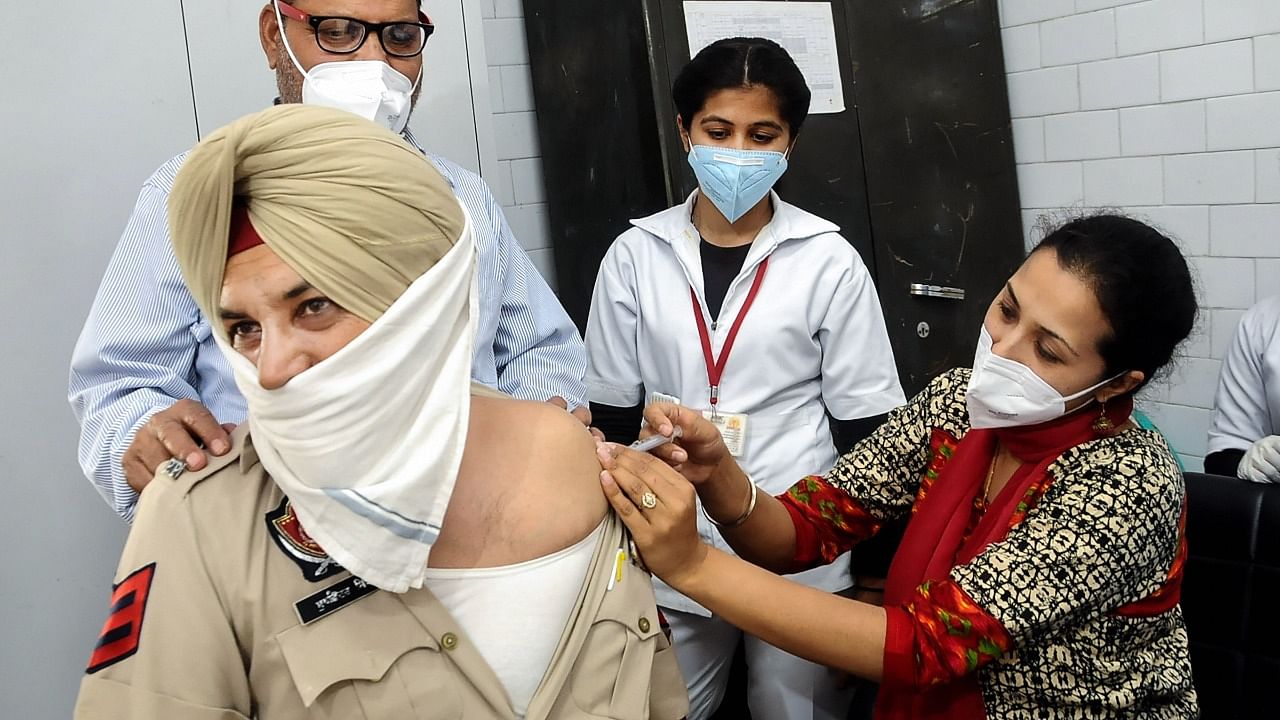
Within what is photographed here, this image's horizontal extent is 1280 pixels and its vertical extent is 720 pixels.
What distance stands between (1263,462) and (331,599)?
2324mm

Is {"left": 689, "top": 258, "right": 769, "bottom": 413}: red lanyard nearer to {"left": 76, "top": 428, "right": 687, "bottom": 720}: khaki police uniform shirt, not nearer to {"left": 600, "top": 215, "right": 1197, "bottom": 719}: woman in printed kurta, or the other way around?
{"left": 600, "top": 215, "right": 1197, "bottom": 719}: woman in printed kurta

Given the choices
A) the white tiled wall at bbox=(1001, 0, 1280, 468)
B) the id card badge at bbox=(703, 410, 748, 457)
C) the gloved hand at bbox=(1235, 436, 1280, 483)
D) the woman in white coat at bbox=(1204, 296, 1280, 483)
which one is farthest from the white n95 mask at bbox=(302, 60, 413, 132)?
the white tiled wall at bbox=(1001, 0, 1280, 468)

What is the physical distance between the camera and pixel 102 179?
7.41 feet

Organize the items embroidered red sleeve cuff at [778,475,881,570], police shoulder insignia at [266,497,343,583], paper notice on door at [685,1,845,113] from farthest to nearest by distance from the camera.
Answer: paper notice on door at [685,1,845,113] < embroidered red sleeve cuff at [778,475,881,570] < police shoulder insignia at [266,497,343,583]

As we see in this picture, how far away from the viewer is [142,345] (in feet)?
5.13

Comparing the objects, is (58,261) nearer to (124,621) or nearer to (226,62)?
(226,62)

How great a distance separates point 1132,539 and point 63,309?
7.05ft

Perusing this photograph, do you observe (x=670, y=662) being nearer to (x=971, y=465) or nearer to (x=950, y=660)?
(x=950, y=660)

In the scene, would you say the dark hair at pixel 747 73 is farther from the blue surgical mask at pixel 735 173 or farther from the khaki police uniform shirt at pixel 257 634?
the khaki police uniform shirt at pixel 257 634

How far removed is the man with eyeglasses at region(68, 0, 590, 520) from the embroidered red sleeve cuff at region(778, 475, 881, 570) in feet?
1.55

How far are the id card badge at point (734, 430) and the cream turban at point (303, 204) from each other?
1.27 metres

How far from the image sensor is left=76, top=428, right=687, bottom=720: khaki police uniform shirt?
1.03 meters


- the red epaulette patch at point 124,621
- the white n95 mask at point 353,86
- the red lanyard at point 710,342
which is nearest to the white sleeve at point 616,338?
the red lanyard at point 710,342

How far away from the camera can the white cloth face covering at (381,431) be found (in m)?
1.03
